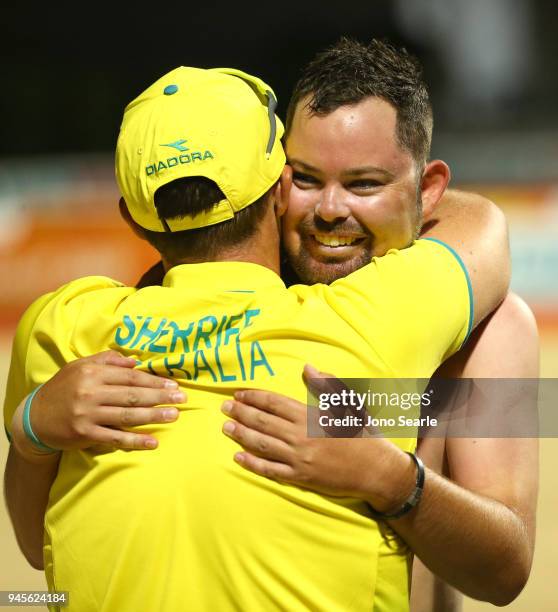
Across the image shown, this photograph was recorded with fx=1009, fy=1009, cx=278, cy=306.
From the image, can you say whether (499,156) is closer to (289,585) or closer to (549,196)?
(549,196)

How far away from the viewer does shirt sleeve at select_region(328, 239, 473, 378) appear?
215cm

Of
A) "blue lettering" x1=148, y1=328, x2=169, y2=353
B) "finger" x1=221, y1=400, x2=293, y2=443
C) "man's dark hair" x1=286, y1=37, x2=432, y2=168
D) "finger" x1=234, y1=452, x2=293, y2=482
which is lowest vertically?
"finger" x1=234, y1=452, x2=293, y2=482

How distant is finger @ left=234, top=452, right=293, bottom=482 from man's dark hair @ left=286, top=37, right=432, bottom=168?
1056 millimetres

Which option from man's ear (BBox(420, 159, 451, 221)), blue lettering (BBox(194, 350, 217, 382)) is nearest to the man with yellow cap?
blue lettering (BBox(194, 350, 217, 382))

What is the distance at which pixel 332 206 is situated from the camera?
267cm

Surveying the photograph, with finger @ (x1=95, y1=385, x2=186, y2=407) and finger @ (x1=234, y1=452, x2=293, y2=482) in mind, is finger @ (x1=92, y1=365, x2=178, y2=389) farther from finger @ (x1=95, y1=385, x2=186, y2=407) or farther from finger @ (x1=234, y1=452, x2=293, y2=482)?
finger @ (x1=234, y1=452, x2=293, y2=482)

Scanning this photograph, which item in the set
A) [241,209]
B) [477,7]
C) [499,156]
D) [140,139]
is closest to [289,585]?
[241,209]

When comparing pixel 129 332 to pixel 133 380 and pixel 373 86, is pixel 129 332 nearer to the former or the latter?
pixel 133 380

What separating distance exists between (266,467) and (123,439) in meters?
0.31

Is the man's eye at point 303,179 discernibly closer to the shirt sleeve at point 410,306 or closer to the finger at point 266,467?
the shirt sleeve at point 410,306

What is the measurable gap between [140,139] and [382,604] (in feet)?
3.84

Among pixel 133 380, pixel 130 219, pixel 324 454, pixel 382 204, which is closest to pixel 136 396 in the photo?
pixel 133 380

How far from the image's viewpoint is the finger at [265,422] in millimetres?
2090

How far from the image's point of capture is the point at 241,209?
2303 mm
